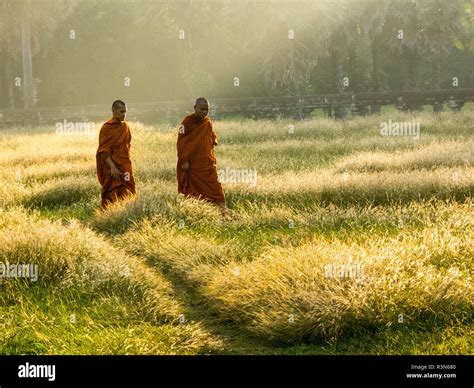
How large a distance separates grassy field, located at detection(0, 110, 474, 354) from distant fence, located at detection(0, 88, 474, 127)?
26.6 metres

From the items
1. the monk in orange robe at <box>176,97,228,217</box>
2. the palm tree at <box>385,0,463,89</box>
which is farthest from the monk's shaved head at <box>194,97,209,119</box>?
the palm tree at <box>385,0,463,89</box>

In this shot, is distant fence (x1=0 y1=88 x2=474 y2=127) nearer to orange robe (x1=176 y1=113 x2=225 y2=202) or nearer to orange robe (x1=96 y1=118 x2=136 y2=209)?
orange robe (x1=176 y1=113 x2=225 y2=202)

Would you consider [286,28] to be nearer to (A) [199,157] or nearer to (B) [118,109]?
(A) [199,157]

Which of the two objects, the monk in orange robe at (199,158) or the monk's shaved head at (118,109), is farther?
the monk in orange robe at (199,158)

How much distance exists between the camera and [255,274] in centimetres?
809

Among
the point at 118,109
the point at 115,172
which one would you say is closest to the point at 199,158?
the point at 115,172

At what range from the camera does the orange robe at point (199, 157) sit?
1330cm

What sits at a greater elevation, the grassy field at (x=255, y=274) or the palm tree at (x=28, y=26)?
the palm tree at (x=28, y=26)

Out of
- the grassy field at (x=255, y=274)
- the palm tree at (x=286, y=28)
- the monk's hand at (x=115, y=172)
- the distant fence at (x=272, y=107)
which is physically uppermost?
the palm tree at (x=286, y=28)

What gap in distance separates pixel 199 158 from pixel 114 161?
1511 mm

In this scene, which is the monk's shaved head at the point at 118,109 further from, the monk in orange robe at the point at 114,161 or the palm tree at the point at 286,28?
the palm tree at the point at 286,28

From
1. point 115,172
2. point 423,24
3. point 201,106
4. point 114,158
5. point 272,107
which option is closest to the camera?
point 201,106

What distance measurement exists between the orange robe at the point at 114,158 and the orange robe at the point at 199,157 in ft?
3.12

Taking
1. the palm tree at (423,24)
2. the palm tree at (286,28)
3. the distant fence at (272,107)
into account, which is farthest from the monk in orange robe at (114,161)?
the palm tree at (423,24)
